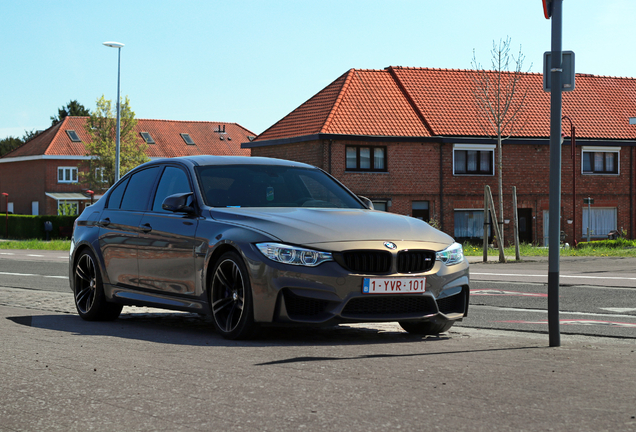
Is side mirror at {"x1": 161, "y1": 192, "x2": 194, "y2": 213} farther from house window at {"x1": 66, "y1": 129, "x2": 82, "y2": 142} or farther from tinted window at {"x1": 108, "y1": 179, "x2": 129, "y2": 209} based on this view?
house window at {"x1": 66, "y1": 129, "x2": 82, "y2": 142}

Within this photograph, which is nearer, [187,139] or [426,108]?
[426,108]

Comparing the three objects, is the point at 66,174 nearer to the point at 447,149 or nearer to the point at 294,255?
the point at 447,149

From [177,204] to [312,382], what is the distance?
10.2 ft

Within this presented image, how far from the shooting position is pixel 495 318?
10.0 meters

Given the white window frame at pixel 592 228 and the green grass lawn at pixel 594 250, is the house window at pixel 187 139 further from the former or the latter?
the green grass lawn at pixel 594 250

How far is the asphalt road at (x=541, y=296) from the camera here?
9281mm

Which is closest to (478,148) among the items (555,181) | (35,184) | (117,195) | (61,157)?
(117,195)

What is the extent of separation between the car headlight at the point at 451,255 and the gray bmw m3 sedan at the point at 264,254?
11 mm

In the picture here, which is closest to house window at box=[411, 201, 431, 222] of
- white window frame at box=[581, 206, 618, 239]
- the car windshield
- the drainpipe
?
the drainpipe

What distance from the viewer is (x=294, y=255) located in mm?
6984

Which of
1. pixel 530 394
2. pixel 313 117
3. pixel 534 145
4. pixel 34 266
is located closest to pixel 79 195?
pixel 313 117

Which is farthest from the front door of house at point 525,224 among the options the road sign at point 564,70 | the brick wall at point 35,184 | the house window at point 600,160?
the brick wall at point 35,184

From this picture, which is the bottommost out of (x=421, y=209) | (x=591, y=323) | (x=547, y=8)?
→ (x=591, y=323)

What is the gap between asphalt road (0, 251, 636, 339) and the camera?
9.28 m
